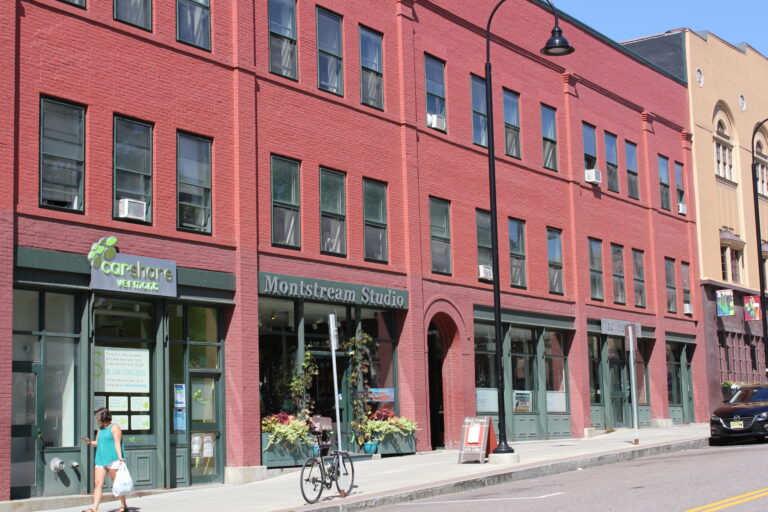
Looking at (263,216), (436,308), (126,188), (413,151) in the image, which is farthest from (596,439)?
(126,188)

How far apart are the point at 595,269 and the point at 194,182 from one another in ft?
54.7

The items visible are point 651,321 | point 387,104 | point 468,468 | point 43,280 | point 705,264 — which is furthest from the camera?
point 705,264

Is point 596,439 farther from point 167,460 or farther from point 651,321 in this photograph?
point 167,460

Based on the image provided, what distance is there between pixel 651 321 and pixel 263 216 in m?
18.9

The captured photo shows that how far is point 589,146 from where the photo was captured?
34781mm

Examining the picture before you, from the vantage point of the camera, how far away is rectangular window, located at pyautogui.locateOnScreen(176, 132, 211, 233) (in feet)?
67.9

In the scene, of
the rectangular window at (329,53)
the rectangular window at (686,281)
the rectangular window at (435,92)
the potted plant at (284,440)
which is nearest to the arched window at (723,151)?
the rectangular window at (686,281)

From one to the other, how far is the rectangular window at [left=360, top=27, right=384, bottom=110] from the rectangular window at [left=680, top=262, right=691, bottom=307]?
17896 millimetres

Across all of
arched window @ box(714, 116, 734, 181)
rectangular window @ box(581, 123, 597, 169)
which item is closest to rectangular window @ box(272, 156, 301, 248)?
rectangular window @ box(581, 123, 597, 169)

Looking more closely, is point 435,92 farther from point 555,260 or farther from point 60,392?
point 60,392

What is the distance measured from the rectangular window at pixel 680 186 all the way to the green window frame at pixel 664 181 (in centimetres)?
77

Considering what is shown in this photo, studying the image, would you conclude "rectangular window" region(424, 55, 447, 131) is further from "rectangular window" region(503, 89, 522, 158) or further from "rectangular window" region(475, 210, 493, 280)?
"rectangular window" region(503, 89, 522, 158)

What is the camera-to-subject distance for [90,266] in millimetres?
18531

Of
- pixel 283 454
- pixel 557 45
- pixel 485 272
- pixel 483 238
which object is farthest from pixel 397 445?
pixel 557 45
